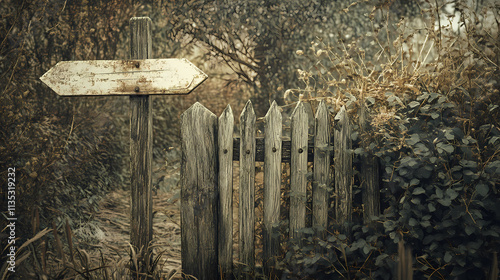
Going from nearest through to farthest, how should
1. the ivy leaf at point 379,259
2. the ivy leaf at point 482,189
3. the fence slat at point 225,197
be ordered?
1. the ivy leaf at point 482,189
2. the ivy leaf at point 379,259
3. the fence slat at point 225,197

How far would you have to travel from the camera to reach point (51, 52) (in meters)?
4.91

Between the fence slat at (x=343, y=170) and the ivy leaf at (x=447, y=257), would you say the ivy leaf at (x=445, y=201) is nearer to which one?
the ivy leaf at (x=447, y=257)

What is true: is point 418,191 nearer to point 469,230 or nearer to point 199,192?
point 469,230

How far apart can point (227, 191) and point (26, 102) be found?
246 centimetres

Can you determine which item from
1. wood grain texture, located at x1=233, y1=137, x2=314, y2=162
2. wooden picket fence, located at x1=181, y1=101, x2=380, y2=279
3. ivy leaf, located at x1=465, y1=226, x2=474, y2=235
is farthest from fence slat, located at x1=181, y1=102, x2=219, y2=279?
ivy leaf, located at x1=465, y1=226, x2=474, y2=235

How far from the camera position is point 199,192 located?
3242mm

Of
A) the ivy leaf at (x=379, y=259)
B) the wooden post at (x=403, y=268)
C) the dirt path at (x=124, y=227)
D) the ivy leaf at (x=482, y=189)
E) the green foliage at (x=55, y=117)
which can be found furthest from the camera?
the dirt path at (x=124, y=227)

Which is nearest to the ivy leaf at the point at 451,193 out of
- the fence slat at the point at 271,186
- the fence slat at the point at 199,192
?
the fence slat at the point at 271,186

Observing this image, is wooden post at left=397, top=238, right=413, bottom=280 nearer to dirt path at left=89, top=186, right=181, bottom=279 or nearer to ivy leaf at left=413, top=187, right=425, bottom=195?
ivy leaf at left=413, top=187, right=425, bottom=195

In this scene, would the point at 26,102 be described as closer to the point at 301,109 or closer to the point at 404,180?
the point at 301,109

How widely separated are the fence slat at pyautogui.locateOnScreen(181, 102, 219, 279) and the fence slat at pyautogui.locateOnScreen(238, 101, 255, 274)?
0.64ft

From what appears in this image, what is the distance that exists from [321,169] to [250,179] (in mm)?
527

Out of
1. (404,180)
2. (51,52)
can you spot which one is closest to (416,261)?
(404,180)

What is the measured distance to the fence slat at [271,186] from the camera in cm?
319
